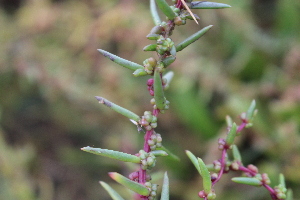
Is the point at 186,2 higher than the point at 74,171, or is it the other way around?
the point at 74,171

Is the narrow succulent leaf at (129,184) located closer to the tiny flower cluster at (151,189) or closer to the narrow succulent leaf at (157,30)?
the tiny flower cluster at (151,189)

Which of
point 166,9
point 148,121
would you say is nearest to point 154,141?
point 148,121

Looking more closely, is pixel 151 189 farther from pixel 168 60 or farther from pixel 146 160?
pixel 168 60

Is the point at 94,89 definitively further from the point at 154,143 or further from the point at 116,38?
the point at 154,143

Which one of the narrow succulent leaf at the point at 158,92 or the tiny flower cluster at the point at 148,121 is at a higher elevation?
the narrow succulent leaf at the point at 158,92

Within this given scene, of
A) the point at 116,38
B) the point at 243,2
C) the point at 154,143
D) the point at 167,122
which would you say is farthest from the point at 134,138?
the point at 154,143

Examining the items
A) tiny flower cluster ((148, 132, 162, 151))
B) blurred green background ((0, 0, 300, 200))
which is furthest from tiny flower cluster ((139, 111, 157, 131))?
blurred green background ((0, 0, 300, 200))

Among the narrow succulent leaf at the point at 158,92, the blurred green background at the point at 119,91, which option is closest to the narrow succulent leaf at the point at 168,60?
the narrow succulent leaf at the point at 158,92
